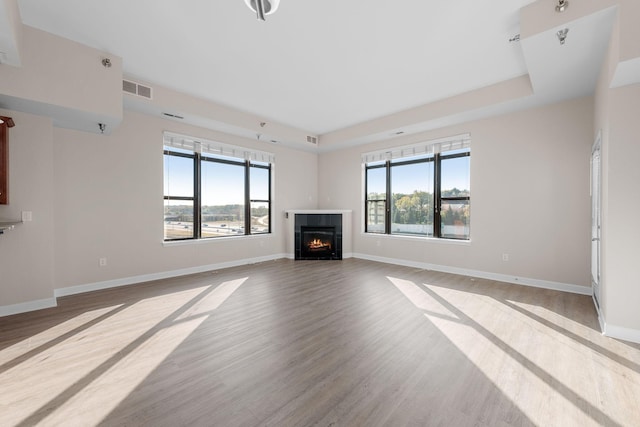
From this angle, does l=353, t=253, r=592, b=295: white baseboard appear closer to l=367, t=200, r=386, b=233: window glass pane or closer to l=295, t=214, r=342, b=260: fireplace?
l=367, t=200, r=386, b=233: window glass pane

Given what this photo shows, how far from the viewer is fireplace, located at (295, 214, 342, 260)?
6.52 metres

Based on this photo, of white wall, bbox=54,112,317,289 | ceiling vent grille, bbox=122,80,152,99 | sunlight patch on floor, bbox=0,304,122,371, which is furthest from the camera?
white wall, bbox=54,112,317,289

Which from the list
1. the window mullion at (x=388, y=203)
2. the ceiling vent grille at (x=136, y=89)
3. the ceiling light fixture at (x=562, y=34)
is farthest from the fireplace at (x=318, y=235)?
the ceiling light fixture at (x=562, y=34)

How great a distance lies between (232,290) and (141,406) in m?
2.38

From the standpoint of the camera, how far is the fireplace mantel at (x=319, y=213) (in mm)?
6523

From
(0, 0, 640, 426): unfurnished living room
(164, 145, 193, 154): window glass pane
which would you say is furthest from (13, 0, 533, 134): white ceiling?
(164, 145, 193, 154): window glass pane

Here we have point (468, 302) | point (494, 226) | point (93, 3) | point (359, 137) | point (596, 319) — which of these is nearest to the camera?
point (93, 3)

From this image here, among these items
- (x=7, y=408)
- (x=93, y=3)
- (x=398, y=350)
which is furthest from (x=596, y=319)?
(x=93, y=3)

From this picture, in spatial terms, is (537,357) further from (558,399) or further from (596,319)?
(596,319)

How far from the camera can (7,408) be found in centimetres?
163

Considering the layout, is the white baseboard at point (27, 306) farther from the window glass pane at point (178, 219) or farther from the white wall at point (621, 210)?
the white wall at point (621, 210)

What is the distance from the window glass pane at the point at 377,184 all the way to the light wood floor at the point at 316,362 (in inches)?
122

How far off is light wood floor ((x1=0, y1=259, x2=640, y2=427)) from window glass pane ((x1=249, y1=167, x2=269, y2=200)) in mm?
3008

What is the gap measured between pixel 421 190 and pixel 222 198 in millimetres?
4223
